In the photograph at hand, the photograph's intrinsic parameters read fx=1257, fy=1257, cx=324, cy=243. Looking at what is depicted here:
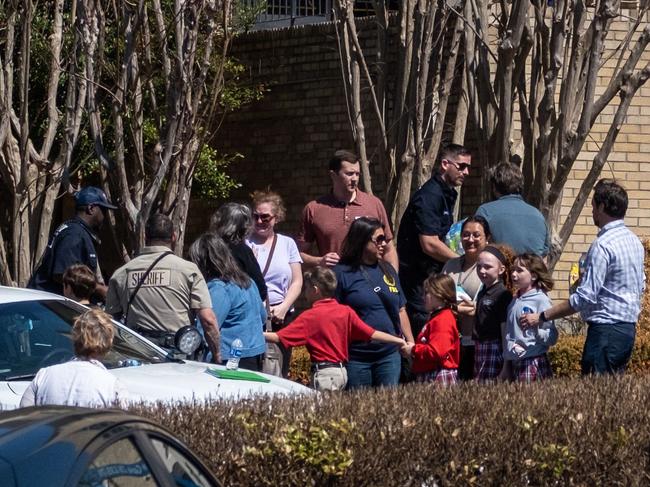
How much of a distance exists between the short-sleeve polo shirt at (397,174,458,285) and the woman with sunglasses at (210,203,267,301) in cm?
126

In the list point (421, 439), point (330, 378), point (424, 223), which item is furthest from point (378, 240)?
point (421, 439)

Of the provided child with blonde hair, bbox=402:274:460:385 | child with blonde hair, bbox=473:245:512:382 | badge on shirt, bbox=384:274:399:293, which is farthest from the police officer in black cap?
child with blonde hair, bbox=473:245:512:382

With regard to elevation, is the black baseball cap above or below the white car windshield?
above

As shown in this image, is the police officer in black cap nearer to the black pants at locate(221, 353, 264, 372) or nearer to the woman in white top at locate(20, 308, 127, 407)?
the black pants at locate(221, 353, 264, 372)

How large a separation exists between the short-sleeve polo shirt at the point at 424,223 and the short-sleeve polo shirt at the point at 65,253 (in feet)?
7.45

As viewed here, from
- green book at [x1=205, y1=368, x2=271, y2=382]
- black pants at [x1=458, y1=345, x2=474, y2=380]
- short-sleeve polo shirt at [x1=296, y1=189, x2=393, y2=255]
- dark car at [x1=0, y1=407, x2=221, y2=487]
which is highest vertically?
dark car at [x1=0, y1=407, x2=221, y2=487]

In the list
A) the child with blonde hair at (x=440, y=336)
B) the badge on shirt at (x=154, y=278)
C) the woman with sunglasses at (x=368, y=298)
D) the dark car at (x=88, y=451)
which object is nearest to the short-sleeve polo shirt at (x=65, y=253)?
the badge on shirt at (x=154, y=278)

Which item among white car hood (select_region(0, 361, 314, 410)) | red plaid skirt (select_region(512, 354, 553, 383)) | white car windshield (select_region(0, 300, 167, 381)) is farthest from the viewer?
red plaid skirt (select_region(512, 354, 553, 383))

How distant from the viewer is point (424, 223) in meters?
8.92

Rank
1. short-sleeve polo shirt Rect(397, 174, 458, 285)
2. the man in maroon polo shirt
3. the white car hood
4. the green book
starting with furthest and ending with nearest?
the man in maroon polo shirt, short-sleeve polo shirt Rect(397, 174, 458, 285), the green book, the white car hood

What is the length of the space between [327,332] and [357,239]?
74 centimetres

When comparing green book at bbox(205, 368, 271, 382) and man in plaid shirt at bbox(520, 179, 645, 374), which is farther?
man in plaid shirt at bbox(520, 179, 645, 374)

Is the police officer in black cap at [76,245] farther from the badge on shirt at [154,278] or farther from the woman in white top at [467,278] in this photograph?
the woman in white top at [467,278]

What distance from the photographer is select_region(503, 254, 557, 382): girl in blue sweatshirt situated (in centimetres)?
786
